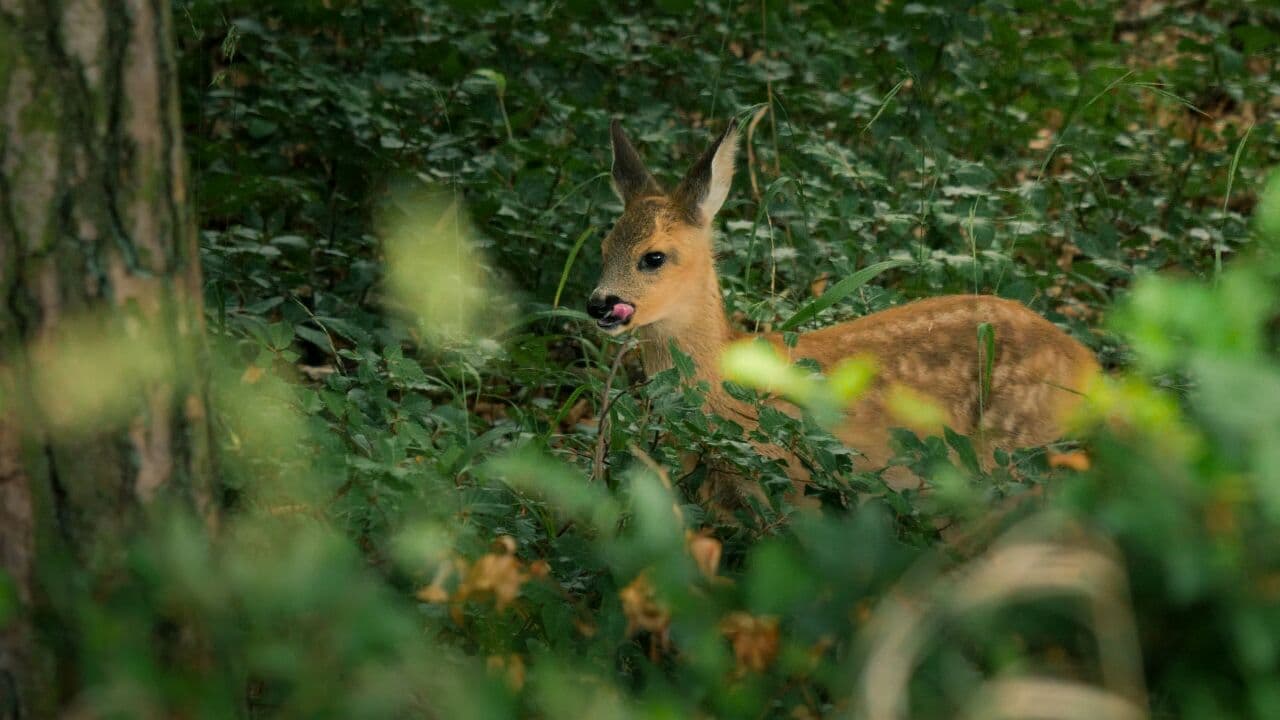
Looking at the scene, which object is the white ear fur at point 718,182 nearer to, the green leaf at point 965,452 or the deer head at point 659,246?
the deer head at point 659,246

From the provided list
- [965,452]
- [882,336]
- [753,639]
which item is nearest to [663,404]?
[965,452]

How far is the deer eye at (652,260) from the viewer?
482 centimetres

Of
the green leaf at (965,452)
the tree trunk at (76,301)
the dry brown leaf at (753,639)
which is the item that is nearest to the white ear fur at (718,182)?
the green leaf at (965,452)

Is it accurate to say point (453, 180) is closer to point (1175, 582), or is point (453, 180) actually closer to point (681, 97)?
point (681, 97)

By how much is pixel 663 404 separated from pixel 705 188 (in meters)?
2.04

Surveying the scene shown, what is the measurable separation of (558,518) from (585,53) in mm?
2946

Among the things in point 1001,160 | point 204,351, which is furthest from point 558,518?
point 1001,160

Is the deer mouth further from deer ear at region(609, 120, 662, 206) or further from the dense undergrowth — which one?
deer ear at region(609, 120, 662, 206)

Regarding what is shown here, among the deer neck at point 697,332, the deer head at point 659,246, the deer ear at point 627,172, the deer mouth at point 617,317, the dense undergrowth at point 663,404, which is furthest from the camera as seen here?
the deer ear at point 627,172

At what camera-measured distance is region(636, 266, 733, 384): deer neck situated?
4.88 metres

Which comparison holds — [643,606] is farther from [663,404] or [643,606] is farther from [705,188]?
[705,188]

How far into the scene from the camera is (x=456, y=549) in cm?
247

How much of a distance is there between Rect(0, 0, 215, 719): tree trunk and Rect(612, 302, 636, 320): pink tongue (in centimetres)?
266

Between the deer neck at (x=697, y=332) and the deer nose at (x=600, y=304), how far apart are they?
0.24m
